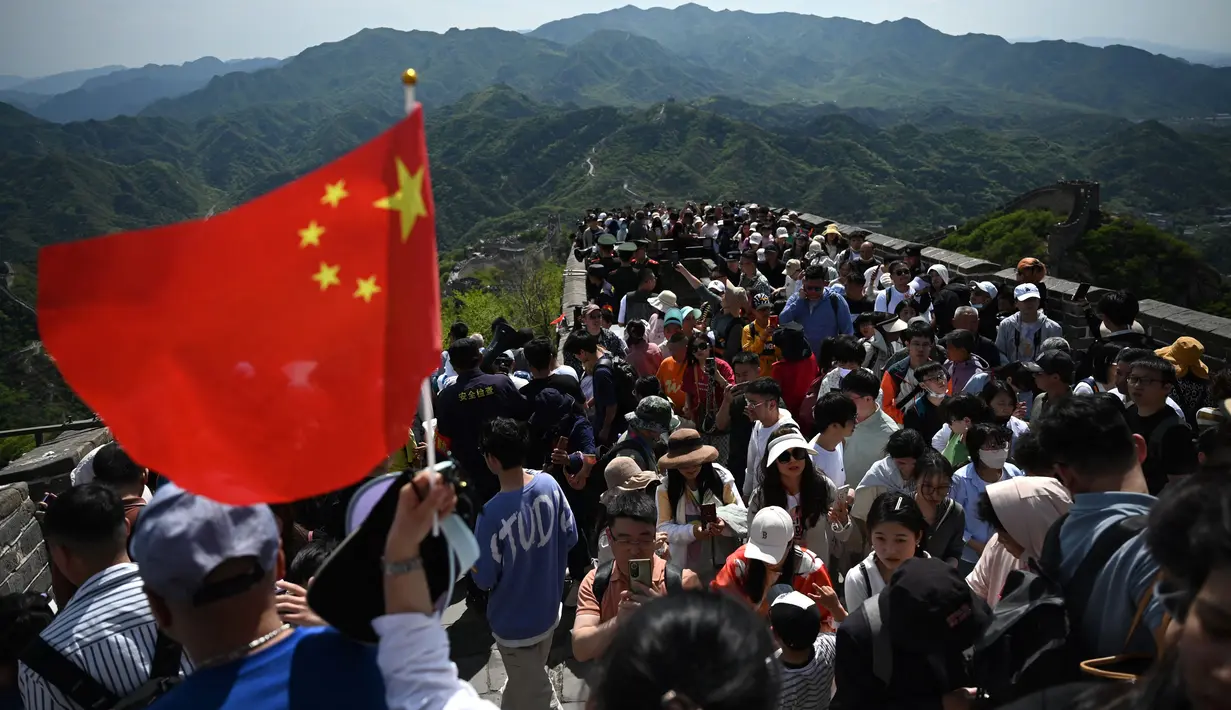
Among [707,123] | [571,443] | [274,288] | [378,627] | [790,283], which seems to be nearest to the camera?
[378,627]

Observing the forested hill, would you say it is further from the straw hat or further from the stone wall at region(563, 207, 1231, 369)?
the straw hat

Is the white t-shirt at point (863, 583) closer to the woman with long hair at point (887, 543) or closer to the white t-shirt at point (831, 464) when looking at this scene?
the woman with long hair at point (887, 543)

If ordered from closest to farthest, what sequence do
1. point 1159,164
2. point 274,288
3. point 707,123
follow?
point 274,288
point 1159,164
point 707,123

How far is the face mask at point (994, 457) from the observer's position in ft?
13.3

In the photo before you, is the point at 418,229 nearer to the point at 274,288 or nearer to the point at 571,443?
the point at 274,288

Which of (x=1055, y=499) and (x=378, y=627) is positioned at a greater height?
(x=378, y=627)

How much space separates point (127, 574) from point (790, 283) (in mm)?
8203

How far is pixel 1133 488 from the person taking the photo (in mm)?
2535

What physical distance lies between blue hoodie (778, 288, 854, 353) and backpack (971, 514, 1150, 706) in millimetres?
4740

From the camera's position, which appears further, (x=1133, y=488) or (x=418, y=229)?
(x=1133, y=488)

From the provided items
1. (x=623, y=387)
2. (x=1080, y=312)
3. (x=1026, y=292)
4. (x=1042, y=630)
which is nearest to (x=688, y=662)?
(x=1042, y=630)

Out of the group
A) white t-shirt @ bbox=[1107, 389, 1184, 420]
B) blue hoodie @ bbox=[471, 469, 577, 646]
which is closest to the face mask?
white t-shirt @ bbox=[1107, 389, 1184, 420]

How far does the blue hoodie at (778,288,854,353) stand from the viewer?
714 cm

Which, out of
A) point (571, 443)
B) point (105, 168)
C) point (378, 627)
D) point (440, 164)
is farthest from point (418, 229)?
point (440, 164)
